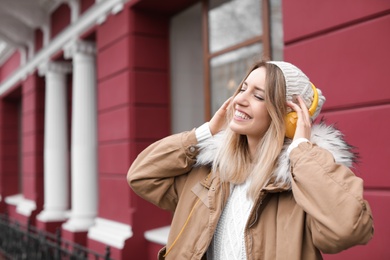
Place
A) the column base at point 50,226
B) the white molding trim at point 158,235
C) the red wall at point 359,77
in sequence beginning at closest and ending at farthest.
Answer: the red wall at point 359,77 < the white molding trim at point 158,235 < the column base at point 50,226

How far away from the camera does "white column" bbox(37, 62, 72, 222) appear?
7.41 metres

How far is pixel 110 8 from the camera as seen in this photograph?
17.5ft

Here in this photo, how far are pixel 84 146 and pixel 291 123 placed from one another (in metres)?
4.84

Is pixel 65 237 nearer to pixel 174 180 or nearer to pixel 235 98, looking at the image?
pixel 174 180

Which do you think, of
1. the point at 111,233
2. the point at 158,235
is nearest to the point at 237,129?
the point at 158,235

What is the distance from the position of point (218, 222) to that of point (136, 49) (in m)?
3.60

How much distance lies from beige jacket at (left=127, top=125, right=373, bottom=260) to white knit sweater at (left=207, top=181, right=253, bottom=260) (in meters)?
0.05

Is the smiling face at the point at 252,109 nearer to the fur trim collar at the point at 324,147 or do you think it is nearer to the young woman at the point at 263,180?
the young woman at the point at 263,180

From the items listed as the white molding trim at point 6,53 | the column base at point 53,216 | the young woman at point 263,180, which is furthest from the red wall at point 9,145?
the young woman at point 263,180

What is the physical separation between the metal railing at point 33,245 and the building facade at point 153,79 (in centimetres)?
31

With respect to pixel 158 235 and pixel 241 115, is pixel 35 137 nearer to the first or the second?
pixel 158 235

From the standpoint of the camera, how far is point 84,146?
6.05m

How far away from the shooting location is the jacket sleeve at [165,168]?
6.58 feet

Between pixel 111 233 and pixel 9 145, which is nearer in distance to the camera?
pixel 111 233
